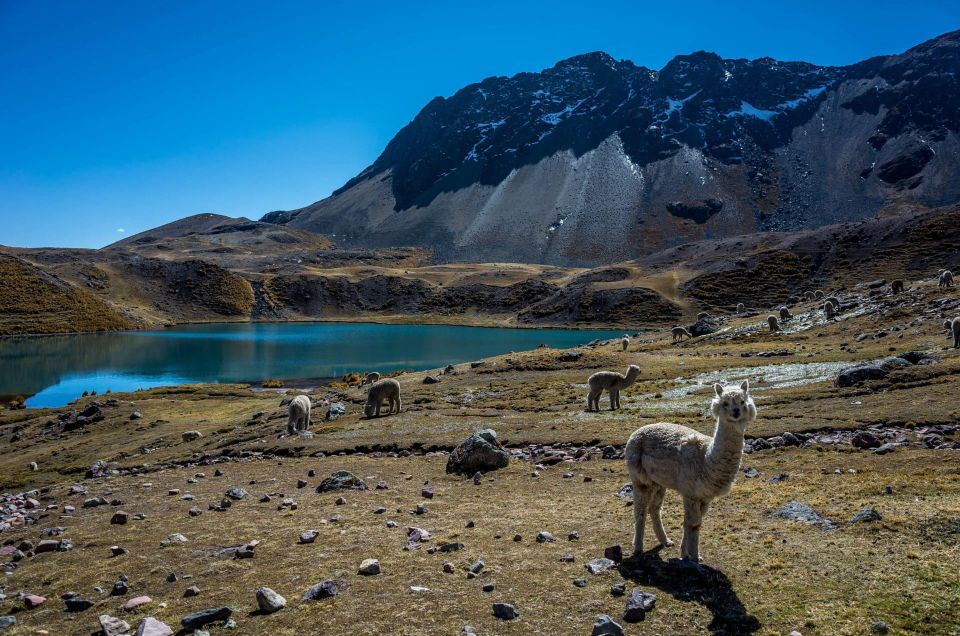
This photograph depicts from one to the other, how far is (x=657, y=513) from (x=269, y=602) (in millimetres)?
7202

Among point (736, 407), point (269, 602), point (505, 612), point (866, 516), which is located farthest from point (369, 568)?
point (866, 516)

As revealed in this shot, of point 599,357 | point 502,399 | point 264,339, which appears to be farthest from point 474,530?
point 264,339

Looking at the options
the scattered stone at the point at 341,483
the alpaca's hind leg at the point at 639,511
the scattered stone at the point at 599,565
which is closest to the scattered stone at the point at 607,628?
the scattered stone at the point at 599,565

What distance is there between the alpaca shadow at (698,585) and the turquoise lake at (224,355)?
66.8 metres

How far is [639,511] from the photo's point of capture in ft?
34.7

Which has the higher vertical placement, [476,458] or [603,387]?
[603,387]

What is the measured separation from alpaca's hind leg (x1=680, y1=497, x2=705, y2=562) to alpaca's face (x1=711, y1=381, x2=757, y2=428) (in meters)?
1.63

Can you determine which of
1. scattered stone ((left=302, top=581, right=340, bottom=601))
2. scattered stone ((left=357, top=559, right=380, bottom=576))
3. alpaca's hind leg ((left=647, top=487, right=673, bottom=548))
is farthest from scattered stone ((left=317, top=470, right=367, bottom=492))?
alpaca's hind leg ((left=647, top=487, right=673, bottom=548))

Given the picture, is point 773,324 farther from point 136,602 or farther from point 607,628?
point 136,602

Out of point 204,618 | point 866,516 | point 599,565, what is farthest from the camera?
point 866,516

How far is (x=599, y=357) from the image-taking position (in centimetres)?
4897

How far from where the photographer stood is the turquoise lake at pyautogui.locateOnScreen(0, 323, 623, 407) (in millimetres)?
72688

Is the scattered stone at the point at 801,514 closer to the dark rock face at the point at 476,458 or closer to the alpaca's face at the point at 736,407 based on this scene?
the alpaca's face at the point at 736,407

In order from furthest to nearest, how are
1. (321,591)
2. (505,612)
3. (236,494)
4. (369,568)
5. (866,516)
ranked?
1. (236,494)
2. (866,516)
3. (369,568)
4. (321,591)
5. (505,612)
